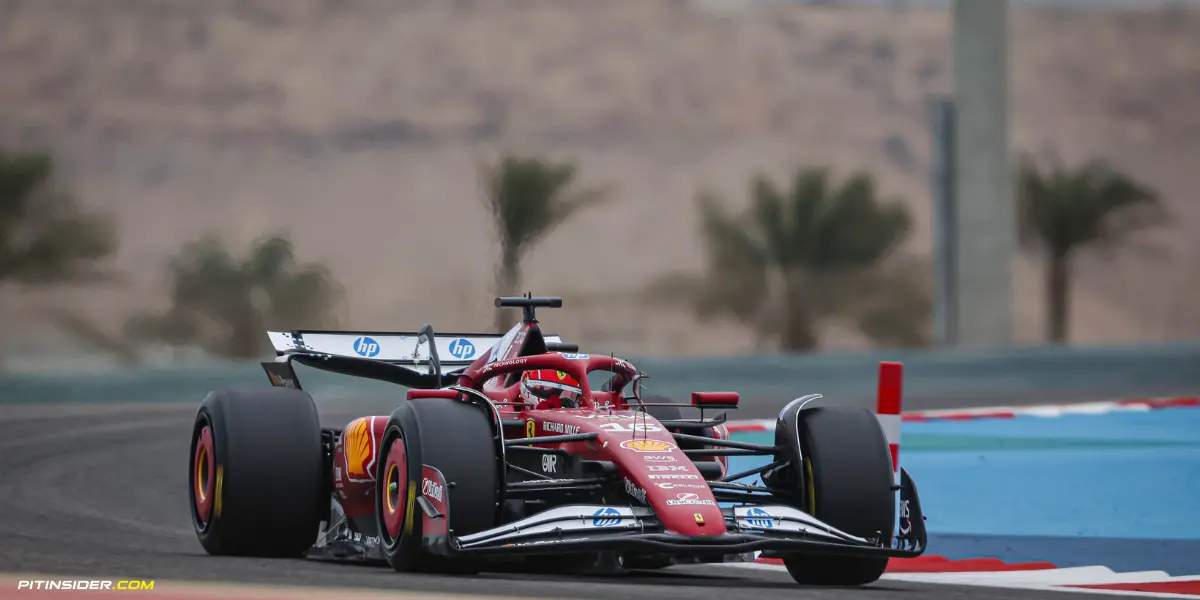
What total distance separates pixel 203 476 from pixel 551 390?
2.44 metres

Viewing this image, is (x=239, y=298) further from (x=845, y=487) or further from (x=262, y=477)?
(x=845, y=487)

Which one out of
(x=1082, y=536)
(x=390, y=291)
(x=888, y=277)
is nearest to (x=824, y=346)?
(x=888, y=277)

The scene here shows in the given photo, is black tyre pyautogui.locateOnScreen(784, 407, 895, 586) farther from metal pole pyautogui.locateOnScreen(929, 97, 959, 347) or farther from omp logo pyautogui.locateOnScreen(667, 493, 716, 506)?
metal pole pyautogui.locateOnScreen(929, 97, 959, 347)

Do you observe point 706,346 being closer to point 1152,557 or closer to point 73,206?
point 73,206

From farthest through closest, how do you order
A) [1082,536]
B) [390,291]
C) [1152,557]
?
[390,291], [1082,536], [1152,557]

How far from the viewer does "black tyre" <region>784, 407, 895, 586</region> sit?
31.9 ft

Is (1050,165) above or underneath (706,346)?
above

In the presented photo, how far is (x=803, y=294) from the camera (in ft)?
174

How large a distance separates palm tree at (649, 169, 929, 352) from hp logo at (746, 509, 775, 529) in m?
41.5

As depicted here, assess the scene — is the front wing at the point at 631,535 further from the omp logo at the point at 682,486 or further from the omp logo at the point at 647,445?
the omp logo at the point at 647,445

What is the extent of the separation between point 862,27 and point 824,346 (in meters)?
27.2

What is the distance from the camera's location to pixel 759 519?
9.09 metres

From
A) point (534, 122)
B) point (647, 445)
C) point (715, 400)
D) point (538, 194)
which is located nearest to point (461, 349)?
point (715, 400)

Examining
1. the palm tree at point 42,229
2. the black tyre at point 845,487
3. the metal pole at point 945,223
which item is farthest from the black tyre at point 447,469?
the palm tree at point 42,229
